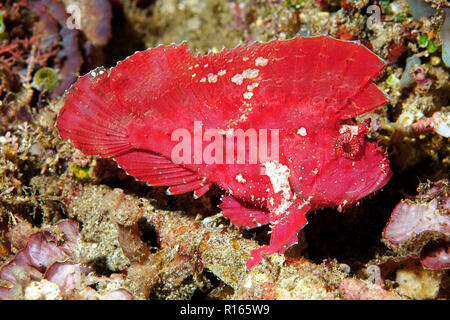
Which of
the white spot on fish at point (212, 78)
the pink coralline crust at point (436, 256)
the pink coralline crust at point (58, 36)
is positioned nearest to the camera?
the pink coralline crust at point (436, 256)

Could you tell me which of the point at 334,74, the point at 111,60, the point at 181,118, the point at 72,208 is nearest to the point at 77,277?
the point at 72,208

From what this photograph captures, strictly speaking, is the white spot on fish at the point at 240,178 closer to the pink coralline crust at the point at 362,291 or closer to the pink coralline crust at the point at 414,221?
the pink coralline crust at the point at 362,291

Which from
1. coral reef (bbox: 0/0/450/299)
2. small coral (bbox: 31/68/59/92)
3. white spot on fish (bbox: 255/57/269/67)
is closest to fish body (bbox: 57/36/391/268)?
white spot on fish (bbox: 255/57/269/67)

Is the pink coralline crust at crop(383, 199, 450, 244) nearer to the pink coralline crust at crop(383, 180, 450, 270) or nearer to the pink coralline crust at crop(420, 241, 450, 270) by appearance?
the pink coralline crust at crop(383, 180, 450, 270)

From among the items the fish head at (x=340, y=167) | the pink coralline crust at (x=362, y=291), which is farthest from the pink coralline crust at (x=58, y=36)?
the pink coralline crust at (x=362, y=291)

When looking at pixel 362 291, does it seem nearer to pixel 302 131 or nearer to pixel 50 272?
pixel 302 131

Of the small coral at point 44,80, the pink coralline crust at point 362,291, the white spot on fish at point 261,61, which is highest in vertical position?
the small coral at point 44,80

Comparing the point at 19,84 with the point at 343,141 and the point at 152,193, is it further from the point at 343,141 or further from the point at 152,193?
the point at 343,141
